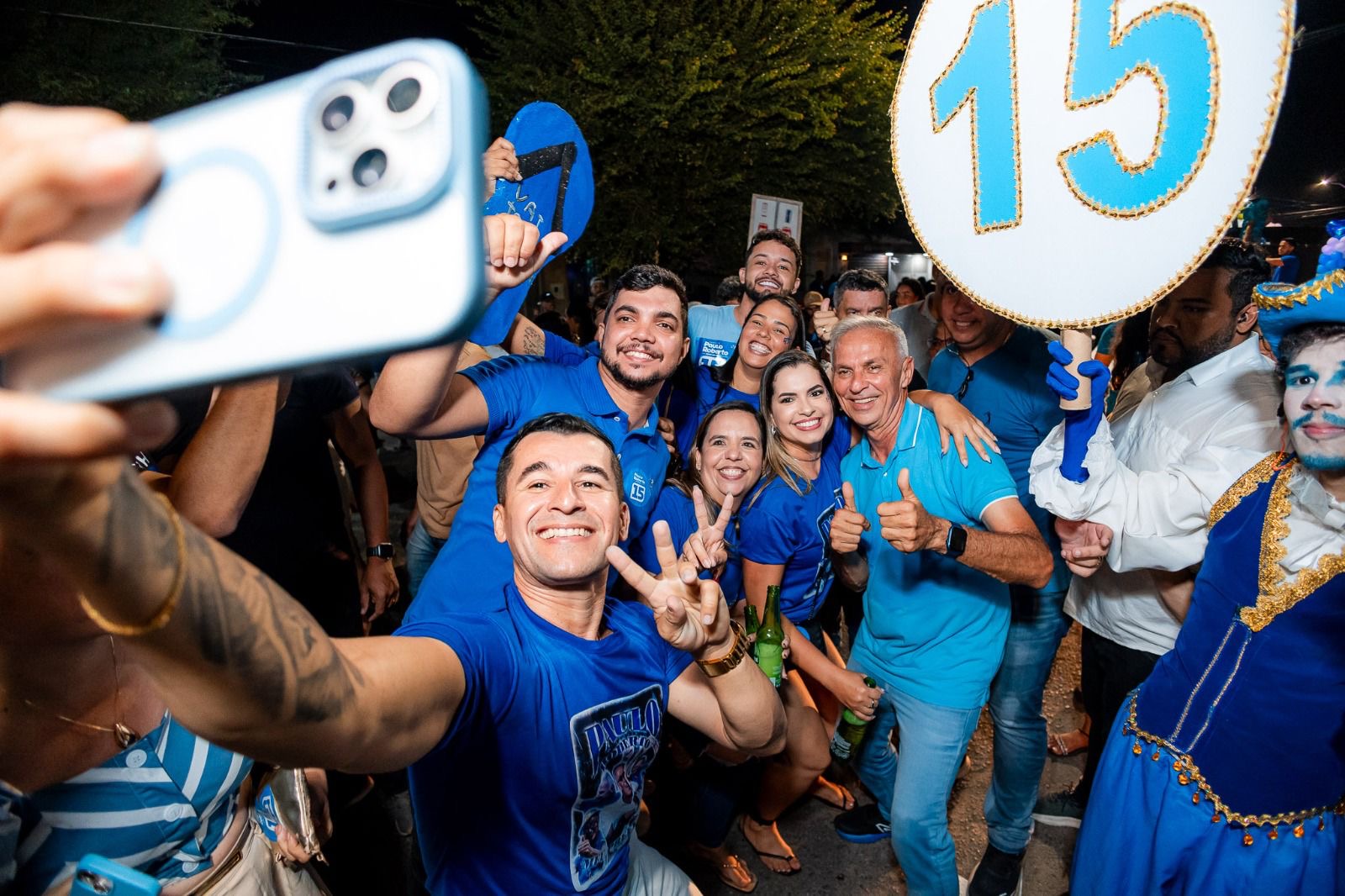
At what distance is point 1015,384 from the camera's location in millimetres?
3279

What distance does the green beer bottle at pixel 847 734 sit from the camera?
2.83 meters

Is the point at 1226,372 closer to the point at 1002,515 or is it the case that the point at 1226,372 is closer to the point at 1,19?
the point at 1002,515

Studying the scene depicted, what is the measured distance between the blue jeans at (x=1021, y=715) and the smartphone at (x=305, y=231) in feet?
10.5

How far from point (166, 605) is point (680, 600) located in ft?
3.33

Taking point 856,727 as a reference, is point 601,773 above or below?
above

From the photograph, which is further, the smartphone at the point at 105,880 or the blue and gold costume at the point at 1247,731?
the blue and gold costume at the point at 1247,731

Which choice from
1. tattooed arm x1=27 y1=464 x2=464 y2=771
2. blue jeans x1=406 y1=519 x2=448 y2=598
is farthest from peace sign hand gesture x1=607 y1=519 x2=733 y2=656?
blue jeans x1=406 y1=519 x2=448 y2=598

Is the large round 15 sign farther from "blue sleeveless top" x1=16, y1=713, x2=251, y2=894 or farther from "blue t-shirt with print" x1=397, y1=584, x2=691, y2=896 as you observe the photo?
"blue sleeveless top" x1=16, y1=713, x2=251, y2=894

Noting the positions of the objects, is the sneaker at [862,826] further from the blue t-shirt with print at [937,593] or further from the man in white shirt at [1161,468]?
the blue t-shirt with print at [937,593]

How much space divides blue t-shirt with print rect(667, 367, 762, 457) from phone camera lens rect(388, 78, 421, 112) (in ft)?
10.5

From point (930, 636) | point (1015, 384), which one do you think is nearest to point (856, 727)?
point (930, 636)

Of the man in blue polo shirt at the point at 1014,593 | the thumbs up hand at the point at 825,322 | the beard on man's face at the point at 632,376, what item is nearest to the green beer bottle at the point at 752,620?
the beard on man's face at the point at 632,376

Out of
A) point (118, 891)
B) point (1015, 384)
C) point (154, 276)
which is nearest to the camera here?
point (154, 276)

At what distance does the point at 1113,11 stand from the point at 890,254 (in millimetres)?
26939
